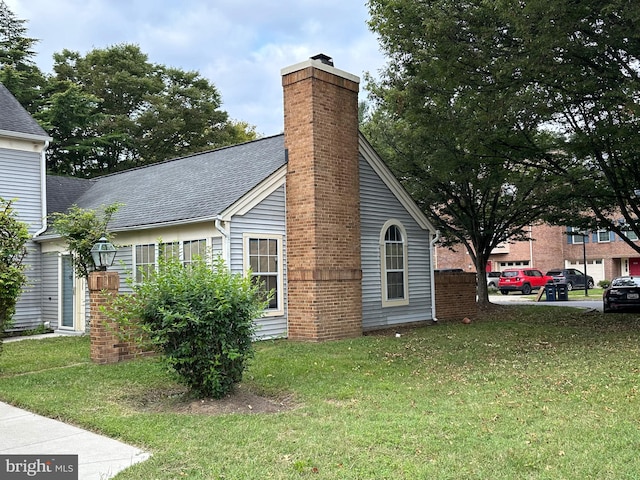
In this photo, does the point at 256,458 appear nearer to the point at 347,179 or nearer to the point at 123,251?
the point at 347,179

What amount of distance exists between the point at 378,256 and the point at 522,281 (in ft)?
77.5

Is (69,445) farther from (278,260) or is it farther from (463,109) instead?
(463,109)

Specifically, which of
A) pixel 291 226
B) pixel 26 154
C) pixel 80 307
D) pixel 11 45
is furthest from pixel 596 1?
pixel 11 45

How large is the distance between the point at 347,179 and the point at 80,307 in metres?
7.79

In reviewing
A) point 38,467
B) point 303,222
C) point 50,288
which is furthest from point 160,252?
point 38,467

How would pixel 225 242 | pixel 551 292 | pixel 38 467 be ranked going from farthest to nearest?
pixel 551 292 → pixel 225 242 → pixel 38 467

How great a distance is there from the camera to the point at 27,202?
15.8 metres

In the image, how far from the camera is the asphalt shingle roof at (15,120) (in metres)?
15.4

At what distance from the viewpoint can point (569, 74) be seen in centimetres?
1077

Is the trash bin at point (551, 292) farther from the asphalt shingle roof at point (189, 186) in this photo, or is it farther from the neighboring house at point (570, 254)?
the asphalt shingle roof at point (189, 186)

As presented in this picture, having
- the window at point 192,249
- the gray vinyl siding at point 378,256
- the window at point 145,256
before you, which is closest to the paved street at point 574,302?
the gray vinyl siding at point 378,256

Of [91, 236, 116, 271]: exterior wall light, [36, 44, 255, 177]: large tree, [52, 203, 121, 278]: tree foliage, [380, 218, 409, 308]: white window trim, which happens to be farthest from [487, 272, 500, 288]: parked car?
[91, 236, 116, 271]: exterior wall light

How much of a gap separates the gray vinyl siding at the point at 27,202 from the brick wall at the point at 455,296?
1143 centimetres

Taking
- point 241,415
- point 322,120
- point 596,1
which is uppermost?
point 596,1
